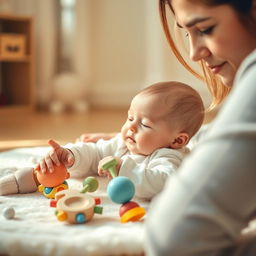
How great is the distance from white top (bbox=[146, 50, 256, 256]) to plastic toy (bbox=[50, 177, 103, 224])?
0.66 ft

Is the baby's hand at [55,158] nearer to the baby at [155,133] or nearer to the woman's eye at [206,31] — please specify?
the baby at [155,133]

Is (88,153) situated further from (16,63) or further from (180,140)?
(16,63)

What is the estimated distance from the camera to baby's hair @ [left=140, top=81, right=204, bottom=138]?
35.7 inches

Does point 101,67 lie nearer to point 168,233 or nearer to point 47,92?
point 47,92

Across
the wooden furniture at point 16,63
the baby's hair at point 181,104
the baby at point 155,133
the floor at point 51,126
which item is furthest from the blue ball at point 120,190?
the wooden furniture at point 16,63

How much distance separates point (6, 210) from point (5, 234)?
10cm

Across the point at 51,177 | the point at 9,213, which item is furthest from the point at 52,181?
the point at 9,213

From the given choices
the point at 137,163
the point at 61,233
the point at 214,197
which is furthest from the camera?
the point at 137,163

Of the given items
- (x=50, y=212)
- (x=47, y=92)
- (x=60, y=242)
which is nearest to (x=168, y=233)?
(x=60, y=242)

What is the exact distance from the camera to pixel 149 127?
911 millimetres

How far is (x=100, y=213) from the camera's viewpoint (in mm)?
729

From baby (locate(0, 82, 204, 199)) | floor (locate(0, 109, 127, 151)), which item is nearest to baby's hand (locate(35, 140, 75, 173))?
baby (locate(0, 82, 204, 199))

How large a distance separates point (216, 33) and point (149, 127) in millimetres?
303

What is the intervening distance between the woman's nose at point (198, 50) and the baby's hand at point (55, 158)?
0.35m
